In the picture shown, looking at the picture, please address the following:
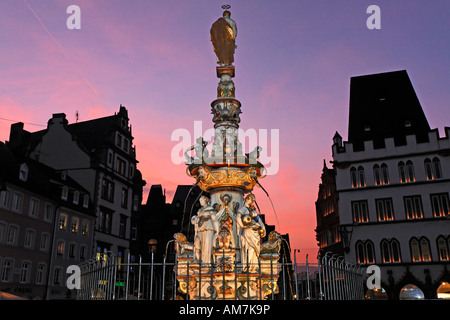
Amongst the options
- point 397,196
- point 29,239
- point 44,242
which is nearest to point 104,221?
point 44,242

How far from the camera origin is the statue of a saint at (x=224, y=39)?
45.0 ft

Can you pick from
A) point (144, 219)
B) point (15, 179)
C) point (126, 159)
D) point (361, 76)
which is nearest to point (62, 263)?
point (15, 179)

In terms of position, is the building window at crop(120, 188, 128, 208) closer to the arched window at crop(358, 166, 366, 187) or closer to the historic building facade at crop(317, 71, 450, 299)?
the historic building facade at crop(317, 71, 450, 299)

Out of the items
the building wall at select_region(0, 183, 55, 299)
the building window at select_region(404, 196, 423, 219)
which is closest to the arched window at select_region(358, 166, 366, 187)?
the building window at select_region(404, 196, 423, 219)

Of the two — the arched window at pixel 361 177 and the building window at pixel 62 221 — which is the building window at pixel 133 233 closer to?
the building window at pixel 62 221

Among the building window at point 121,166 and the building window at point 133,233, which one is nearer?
the building window at point 121,166

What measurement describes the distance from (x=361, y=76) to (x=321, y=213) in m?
19.5

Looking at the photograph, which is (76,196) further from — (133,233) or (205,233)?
(205,233)

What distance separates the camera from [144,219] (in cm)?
6241

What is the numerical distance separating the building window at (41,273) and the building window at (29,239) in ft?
6.65

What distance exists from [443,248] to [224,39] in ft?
120

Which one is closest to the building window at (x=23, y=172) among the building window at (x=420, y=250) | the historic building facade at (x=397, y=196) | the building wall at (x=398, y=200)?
the historic building facade at (x=397, y=196)

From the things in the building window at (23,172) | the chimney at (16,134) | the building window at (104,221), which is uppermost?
the chimney at (16,134)

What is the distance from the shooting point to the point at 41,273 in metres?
36.1
